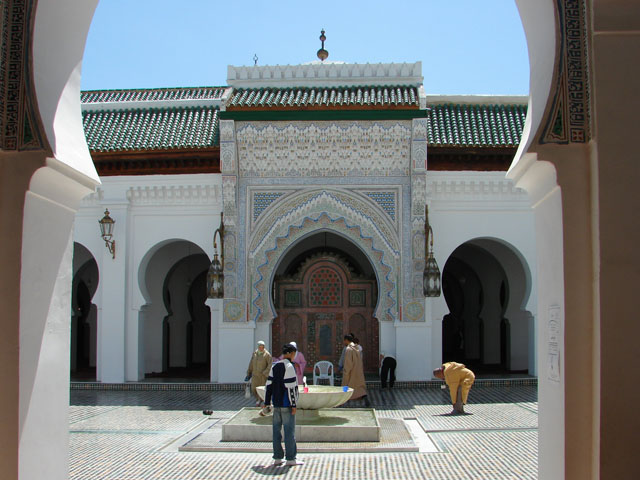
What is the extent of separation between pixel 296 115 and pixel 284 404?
19.1 feet

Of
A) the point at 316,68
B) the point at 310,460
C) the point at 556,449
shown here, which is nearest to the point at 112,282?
the point at 316,68

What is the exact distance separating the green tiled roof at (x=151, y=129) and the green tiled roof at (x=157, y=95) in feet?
1.47

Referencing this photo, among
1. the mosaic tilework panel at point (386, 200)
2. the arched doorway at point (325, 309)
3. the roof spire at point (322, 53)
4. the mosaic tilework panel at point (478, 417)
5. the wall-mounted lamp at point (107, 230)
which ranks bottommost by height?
the mosaic tilework panel at point (478, 417)

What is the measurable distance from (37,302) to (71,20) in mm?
1387

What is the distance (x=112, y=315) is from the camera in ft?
35.1

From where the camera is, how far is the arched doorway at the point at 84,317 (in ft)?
41.9

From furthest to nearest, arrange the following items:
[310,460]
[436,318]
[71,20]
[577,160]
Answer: [436,318], [310,460], [71,20], [577,160]

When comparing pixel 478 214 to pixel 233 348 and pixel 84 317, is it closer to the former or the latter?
pixel 233 348

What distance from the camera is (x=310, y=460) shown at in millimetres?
5715

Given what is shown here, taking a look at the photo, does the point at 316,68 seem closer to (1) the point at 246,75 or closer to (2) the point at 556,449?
(1) the point at 246,75

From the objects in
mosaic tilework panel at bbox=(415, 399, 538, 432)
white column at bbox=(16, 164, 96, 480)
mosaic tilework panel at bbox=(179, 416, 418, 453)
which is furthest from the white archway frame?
mosaic tilework panel at bbox=(415, 399, 538, 432)

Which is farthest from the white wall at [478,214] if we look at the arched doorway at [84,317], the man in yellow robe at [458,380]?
the arched doorway at [84,317]

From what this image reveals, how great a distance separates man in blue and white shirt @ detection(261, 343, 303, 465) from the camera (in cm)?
549

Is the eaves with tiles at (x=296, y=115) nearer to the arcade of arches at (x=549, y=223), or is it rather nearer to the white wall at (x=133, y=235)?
the white wall at (x=133, y=235)
